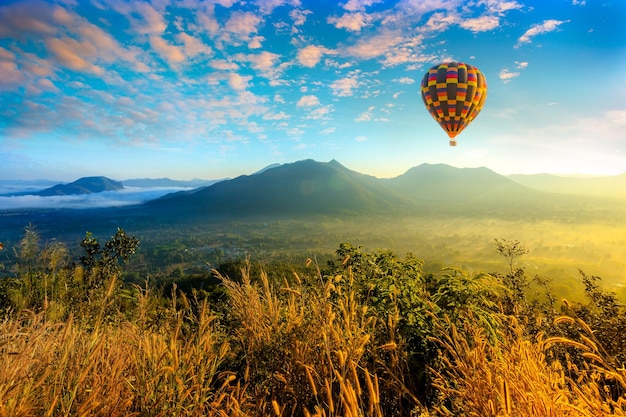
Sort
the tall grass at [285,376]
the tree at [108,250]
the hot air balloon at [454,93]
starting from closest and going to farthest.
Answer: the tall grass at [285,376] < the tree at [108,250] < the hot air balloon at [454,93]

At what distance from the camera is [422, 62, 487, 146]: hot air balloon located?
2442 cm

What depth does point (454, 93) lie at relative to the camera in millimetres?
24672

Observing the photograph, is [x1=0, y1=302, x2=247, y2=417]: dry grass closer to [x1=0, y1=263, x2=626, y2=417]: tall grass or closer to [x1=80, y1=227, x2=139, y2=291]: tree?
[x1=0, y1=263, x2=626, y2=417]: tall grass

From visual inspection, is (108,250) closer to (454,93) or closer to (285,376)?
(285,376)

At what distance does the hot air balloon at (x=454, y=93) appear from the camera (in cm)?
2442

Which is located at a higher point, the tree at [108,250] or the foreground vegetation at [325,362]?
the foreground vegetation at [325,362]

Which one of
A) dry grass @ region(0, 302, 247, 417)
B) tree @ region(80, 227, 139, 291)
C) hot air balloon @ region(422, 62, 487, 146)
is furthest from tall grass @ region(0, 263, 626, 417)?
hot air balloon @ region(422, 62, 487, 146)

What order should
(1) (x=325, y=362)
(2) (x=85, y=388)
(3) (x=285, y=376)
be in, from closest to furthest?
(2) (x=85, y=388) < (1) (x=325, y=362) < (3) (x=285, y=376)

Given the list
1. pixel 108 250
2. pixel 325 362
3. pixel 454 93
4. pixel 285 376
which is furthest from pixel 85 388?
pixel 454 93

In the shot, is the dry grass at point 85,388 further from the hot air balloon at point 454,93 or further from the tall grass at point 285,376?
the hot air balloon at point 454,93

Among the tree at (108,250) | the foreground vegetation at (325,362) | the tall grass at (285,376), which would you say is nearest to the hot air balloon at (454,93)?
the foreground vegetation at (325,362)

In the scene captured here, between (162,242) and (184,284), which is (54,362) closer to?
(184,284)

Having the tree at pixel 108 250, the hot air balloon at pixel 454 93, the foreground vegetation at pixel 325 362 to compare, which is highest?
the hot air balloon at pixel 454 93

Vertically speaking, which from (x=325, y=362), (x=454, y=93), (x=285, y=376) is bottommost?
(x=285, y=376)
